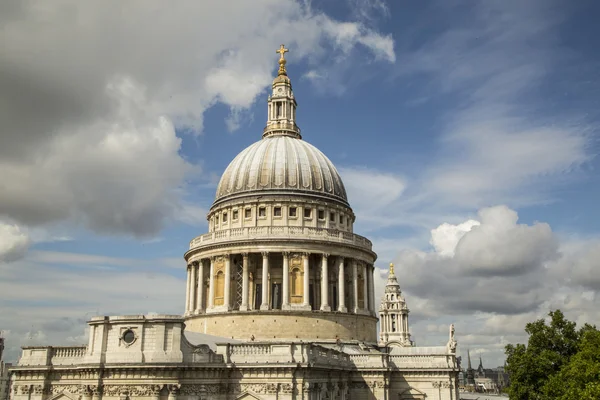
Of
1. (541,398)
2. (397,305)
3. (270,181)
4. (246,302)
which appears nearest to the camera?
(541,398)

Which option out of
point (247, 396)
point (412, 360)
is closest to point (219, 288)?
point (412, 360)

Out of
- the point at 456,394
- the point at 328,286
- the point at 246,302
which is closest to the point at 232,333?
the point at 246,302

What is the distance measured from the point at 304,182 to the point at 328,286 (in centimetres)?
1160

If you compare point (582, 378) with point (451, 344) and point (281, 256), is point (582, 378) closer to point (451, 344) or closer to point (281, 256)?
point (451, 344)

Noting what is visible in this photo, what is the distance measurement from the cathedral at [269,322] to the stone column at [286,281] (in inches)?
4.4

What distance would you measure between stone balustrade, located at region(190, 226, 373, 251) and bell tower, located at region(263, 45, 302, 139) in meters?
14.9

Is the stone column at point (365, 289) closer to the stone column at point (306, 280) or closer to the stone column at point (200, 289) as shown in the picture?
the stone column at point (306, 280)

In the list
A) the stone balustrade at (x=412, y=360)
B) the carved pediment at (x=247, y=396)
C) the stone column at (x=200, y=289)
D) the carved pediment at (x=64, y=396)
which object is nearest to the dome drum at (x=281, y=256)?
the stone column at (x=200, y=289)

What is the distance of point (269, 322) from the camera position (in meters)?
56.3

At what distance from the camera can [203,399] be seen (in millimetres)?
38188

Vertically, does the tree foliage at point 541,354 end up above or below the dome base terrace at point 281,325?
below

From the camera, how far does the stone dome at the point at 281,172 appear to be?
6456 centimetres

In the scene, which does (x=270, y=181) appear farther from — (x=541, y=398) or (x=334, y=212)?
(x=541, y=398)

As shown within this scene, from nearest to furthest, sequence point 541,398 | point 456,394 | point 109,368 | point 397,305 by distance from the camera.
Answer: point 109,368 → point 541,398 → point 456,394 → point 397,305
